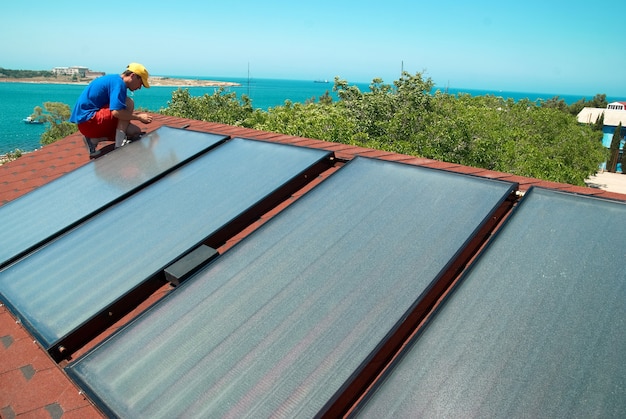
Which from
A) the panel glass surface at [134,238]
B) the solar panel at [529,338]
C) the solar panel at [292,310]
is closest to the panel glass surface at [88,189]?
the panel glass surface at [134,238]

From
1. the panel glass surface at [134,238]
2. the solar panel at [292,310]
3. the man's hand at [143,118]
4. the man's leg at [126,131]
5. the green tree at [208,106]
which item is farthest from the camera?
the green tree at [208,106]

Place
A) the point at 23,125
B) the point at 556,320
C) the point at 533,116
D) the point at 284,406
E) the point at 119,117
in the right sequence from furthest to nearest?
the point at 23,125
the point at 533,116
the point at 119,117
the point at 556,320
the point at 284,406

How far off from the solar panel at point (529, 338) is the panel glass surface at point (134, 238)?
189 cm

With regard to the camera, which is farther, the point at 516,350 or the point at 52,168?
the point at 52,168

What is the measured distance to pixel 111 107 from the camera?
5.73 meters

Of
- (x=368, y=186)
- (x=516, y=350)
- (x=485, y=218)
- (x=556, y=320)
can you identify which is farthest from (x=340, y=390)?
(x=368, y=186)

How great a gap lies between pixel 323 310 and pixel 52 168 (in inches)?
224

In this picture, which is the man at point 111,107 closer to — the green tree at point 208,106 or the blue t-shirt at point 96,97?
the blue t-shirt at point 96,97

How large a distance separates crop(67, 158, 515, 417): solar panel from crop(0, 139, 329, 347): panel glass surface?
1.50ft

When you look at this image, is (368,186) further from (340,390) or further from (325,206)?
(340,390)

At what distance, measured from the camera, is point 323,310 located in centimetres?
221

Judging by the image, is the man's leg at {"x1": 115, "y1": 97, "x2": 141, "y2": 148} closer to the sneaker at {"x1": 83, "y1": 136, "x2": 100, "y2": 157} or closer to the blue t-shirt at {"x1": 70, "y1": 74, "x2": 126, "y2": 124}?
the blue t-shirt at {"x1": 70, "y1": 74, "x2": 126, "y2": 124}

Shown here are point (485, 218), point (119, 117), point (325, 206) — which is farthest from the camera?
point (119, 117)

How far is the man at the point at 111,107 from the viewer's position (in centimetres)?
578
